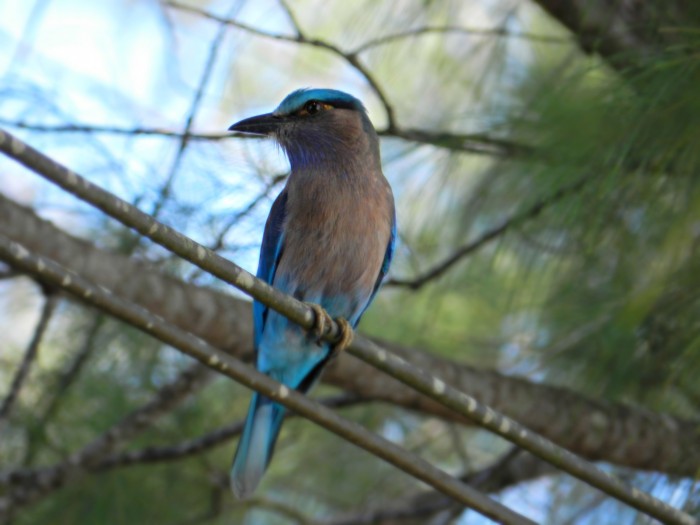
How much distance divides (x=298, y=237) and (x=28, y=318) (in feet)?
8.56

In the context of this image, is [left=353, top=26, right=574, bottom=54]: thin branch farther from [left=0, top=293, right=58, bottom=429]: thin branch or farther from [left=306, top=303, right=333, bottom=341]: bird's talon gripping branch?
[left=0, top=293, right=58, bottom=429]: thin branch

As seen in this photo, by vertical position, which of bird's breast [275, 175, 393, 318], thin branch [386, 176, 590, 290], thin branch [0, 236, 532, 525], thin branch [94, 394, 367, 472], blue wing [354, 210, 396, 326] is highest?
thin branch [386, 176, 590, 290]

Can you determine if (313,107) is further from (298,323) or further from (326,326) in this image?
(298,323)

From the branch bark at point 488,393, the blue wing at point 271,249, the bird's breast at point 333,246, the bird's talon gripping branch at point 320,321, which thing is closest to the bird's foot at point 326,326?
the bird's talon gripping branch at point 320,321

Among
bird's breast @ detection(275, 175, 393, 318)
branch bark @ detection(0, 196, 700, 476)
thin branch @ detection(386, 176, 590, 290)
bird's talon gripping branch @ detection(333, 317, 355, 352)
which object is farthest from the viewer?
branch bark @ detection(0, 196, 700, 476)

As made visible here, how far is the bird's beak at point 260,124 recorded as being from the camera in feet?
8.58

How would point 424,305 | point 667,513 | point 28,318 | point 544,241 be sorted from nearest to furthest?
point 667,513 < point 544,241 < point 424,305 < point 28,318

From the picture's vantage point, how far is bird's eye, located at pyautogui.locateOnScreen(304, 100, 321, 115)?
2.83 meters

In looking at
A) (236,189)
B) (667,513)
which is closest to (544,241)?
(236,189)

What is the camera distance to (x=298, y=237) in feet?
8.23

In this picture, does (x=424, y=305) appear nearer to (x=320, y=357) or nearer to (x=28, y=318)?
(x=320, y=357)

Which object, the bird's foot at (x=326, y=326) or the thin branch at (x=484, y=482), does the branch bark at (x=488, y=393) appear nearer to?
the thin branch at (x=484, y=482)

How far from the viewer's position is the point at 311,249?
2490 mm

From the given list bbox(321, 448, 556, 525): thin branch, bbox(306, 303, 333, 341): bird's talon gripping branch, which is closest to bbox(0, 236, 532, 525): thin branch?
bbox(306, 303, 333, 341): bird's talon gripping branch
